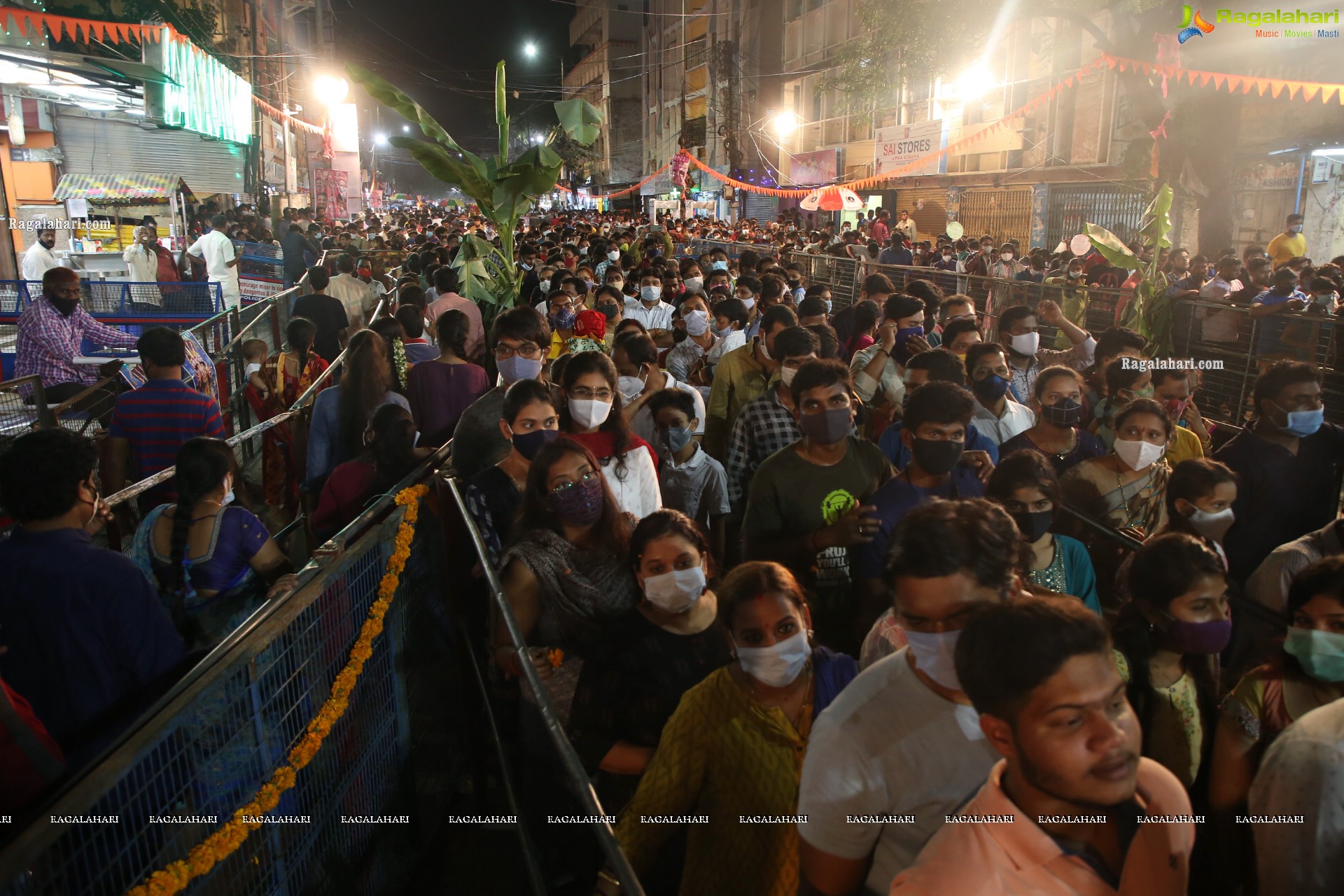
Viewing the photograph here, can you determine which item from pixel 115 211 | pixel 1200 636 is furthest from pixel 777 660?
pixel 115 211

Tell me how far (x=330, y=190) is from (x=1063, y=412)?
185 feet

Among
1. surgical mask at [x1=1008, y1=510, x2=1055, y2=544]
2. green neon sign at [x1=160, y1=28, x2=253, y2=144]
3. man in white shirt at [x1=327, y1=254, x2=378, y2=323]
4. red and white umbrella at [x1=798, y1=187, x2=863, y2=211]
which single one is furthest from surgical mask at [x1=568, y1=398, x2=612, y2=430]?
red and white umbrella at [x1=798, y1=187, x2=863, y2=211]

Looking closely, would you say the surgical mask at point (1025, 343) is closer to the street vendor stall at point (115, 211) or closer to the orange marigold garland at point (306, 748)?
the orange marigold garland at point (306, 748)

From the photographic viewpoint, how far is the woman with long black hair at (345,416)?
504 centimetres

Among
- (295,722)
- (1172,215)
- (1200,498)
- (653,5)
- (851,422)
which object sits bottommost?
(295,722)

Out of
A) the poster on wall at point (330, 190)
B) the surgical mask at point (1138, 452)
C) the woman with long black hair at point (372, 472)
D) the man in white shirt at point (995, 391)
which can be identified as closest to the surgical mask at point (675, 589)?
the woman with long black hair at point (372, 472)

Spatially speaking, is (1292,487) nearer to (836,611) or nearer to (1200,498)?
Result: (1200,498)

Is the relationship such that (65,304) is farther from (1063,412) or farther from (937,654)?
(937,654)

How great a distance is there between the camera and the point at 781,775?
2.31 m

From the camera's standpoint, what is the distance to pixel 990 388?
4.76 metres

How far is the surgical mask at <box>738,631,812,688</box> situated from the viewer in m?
2.31

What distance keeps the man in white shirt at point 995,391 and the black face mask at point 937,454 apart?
136 cm

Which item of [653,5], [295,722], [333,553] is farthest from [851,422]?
[653,5]

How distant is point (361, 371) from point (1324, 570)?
4543 millimetres
